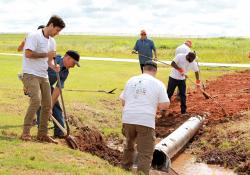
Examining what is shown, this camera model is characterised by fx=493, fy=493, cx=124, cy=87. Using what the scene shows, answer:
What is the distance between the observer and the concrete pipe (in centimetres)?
962

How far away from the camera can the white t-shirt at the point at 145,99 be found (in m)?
7.64

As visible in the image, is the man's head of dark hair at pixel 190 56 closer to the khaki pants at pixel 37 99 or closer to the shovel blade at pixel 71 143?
the shovel blade at pixel 71 143

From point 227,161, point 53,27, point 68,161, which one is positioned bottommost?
point 227,161

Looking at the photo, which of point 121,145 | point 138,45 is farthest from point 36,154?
point 138,45

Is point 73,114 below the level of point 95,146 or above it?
above

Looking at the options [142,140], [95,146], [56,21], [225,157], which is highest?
[56,21]

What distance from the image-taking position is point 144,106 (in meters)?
7.66

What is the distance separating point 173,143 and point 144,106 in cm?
346

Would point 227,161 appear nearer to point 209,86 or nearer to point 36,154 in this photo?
point 36,154

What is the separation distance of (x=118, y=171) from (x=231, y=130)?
5544mm

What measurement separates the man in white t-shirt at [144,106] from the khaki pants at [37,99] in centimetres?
187

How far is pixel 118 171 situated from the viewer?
7.89 metres

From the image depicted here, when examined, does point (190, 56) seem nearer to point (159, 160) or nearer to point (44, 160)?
point (159, 160)

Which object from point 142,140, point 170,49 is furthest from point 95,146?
point 170,49
